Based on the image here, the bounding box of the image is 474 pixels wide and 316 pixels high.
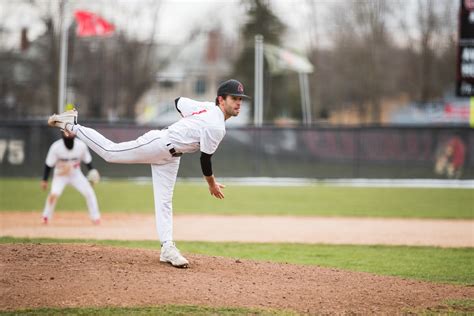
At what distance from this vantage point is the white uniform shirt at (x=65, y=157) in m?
12.9

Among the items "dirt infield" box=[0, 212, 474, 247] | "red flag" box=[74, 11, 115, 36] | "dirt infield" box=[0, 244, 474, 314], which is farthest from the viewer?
"red flag" box=[74, 11, 115, 36]

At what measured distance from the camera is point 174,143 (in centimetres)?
686

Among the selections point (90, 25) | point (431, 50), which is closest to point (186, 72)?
point (431, 50)

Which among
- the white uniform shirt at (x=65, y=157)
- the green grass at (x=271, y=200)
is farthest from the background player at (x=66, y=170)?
the green grass at (x=271, y=200)

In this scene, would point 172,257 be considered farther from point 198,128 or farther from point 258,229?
point 258,229

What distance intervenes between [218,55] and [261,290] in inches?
1592

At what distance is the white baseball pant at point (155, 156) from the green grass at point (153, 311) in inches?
64.3

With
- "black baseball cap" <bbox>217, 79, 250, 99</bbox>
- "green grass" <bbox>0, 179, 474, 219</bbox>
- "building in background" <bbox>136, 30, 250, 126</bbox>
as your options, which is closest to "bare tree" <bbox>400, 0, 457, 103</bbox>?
"building in background" <bbox>136, 30, 250, 126</bbox>

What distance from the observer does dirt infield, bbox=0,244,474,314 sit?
5711mm

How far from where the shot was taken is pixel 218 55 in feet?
150

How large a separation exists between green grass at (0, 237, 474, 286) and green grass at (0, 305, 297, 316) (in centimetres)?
299

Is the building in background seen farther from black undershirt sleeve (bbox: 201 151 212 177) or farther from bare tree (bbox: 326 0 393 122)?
black undershirt sleeve (bbox: 201 151 212 177)

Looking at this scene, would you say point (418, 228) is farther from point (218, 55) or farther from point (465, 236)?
point (218, 55)

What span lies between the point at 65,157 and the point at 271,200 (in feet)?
24.5
